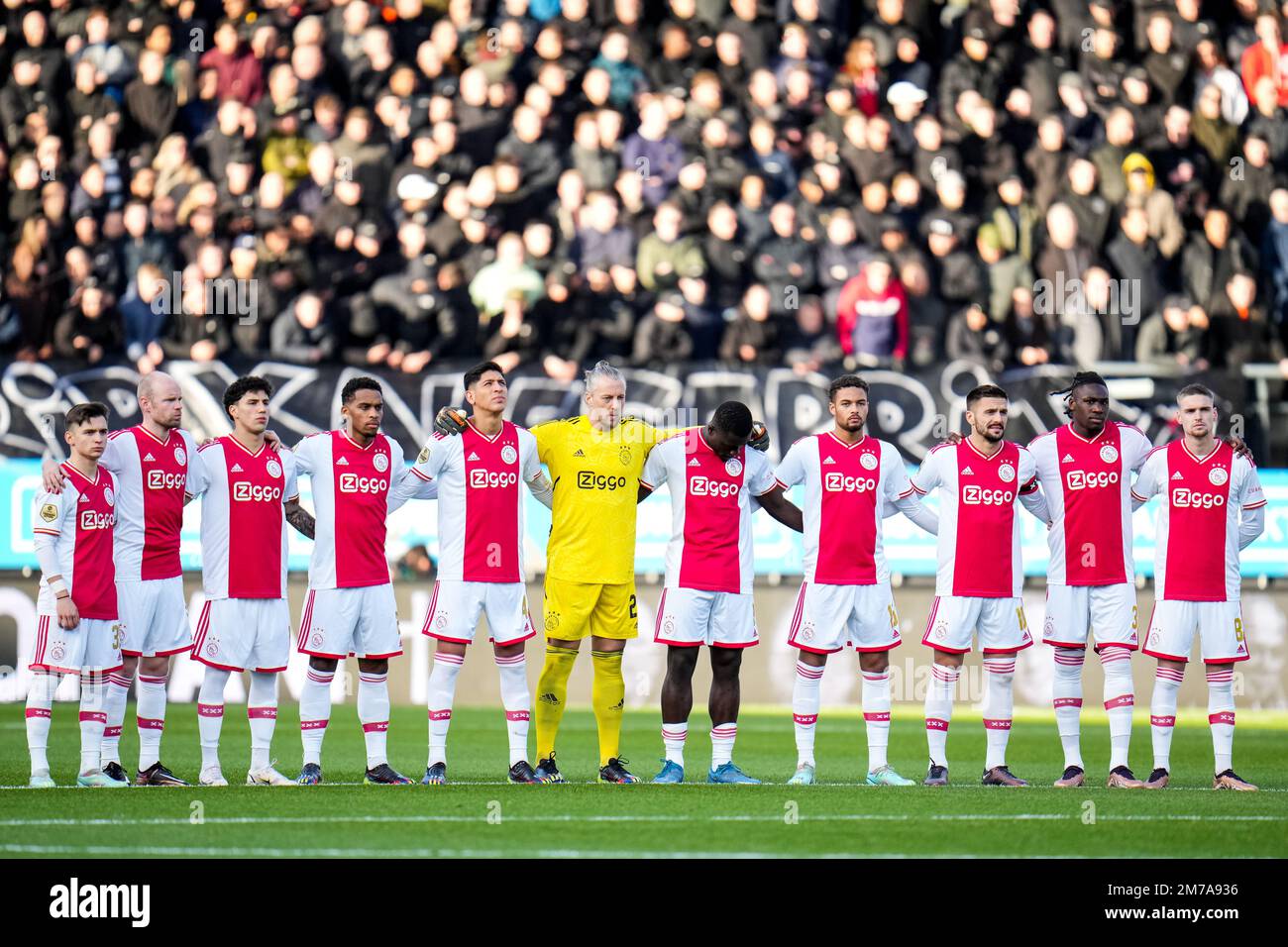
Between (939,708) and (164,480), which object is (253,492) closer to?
(164,480)

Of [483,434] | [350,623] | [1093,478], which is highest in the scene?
[483,434]

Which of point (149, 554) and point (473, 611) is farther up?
point (149, 554)

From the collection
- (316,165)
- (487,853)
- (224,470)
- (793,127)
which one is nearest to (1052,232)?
(793,127)

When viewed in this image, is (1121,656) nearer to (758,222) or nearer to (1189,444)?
(1189,444)

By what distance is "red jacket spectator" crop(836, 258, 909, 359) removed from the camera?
52.9ft

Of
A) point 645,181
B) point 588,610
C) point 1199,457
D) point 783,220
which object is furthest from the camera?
point 645,181

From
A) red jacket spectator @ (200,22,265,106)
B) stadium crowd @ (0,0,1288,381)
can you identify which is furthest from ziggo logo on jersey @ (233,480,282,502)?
red jacket spectator @ (200,22,265,106)

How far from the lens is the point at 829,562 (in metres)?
10.4

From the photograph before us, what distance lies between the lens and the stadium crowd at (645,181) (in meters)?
16.2

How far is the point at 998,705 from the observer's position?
10.4 meters

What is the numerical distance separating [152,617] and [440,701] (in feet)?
5.51

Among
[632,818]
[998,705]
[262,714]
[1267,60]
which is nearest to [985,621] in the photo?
[998,705]

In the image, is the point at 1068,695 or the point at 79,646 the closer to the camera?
the point at 79,646

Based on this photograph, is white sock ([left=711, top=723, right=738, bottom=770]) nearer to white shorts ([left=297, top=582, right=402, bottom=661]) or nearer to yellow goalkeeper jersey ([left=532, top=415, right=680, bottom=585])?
yellow goalkeeper jersey ([left=532, top=415, right=680, bottom=585])
